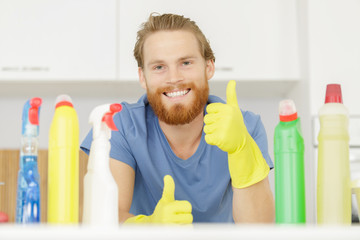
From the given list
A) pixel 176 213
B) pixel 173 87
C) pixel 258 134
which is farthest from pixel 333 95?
pixel 173 87

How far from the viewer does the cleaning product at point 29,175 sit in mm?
662

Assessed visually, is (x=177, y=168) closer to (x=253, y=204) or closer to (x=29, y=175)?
(x=253, y=204)

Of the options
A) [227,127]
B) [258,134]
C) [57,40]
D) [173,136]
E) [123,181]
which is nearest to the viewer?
[227,127]

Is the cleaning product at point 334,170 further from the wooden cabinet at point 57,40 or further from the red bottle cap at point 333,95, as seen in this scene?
the wooden cabinet at point 57,40

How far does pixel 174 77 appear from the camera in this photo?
146 centimetres

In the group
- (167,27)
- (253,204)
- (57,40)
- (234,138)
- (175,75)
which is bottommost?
(253,204)

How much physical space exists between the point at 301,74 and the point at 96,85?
3.22 ft

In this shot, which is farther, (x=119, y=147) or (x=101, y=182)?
(x=119, y=147)

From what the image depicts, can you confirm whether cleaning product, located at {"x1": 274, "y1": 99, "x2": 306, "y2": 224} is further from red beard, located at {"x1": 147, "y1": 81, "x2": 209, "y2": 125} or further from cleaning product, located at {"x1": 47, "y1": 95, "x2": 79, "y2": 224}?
red beard, located at {"x1": 147, "y1": 81, "x2": 209, "y2": 125}

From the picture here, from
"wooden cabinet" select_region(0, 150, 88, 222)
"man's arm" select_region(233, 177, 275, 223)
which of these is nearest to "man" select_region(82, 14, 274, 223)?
"man's arm" select_region(233, 177, 275, 223)

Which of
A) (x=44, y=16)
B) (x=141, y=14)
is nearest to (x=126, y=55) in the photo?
(x=141, y=14)

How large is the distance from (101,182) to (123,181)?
0.65 meters

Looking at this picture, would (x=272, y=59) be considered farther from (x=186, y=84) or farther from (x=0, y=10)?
(x=0, y=10)

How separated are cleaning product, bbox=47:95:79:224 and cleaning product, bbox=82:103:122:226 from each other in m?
0.02
